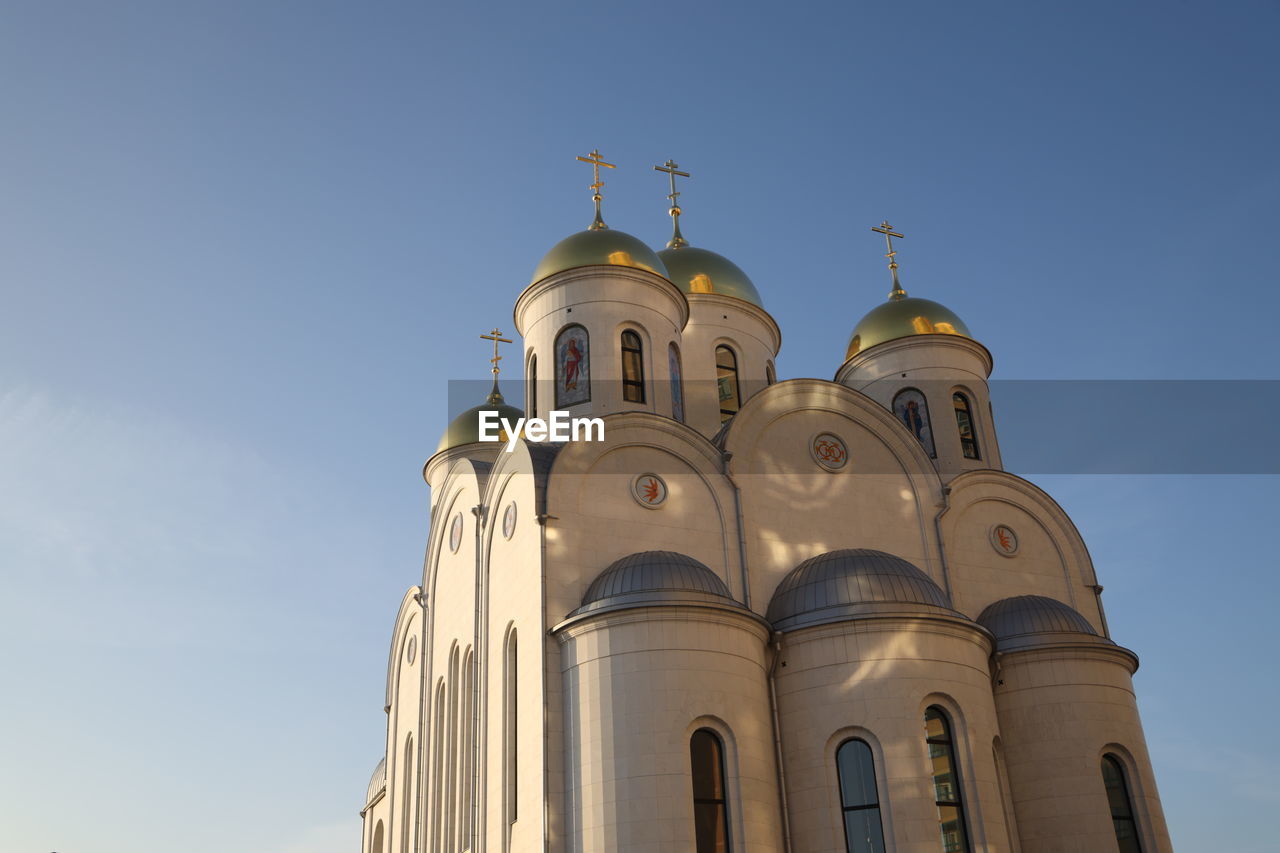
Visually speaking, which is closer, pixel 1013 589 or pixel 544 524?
pixel 544 524

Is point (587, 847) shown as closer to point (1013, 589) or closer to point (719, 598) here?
point (719, 598)

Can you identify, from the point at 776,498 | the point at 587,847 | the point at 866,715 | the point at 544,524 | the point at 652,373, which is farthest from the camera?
the point at 652,373

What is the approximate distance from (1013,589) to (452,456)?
1240 centimetres

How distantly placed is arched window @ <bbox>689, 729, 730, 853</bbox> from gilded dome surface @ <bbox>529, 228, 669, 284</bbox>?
813 centimetres

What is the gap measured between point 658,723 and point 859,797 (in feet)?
8.69

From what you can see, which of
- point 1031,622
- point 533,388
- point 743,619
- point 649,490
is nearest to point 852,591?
point 743,619

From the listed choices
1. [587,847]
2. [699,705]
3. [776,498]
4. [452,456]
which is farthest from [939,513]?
[452,456]

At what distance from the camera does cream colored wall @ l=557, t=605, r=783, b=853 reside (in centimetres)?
1323

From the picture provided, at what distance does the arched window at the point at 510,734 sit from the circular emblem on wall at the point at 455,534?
369 cm

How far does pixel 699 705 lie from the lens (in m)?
13.8

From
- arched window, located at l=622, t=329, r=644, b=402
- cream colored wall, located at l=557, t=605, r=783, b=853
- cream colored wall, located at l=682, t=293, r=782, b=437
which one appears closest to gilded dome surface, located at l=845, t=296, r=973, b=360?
cream colored wall, located at l=682, t=293, r=782, b=437

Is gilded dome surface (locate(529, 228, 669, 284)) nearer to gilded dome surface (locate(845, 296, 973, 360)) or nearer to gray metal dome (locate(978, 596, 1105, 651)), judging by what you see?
gilded dome surface (locate(845, 296, 973, 360))

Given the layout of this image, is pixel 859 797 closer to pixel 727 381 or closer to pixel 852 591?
pixel 852 591

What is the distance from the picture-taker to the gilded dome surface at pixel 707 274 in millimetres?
21875
